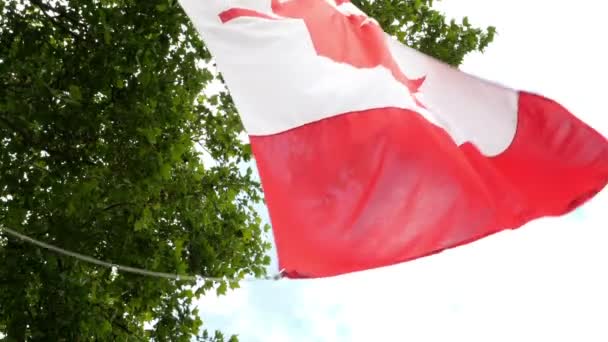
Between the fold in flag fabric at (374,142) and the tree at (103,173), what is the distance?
420 centimetres

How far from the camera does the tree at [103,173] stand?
7922 millimetres

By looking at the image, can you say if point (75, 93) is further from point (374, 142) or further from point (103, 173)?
point (374, 142)

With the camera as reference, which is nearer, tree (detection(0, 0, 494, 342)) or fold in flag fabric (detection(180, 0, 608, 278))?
fold in flag fabric (detection(180, 0, 608, 278))

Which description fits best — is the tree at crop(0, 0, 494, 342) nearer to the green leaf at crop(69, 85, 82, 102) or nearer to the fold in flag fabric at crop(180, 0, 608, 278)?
the green leaf at crop(69, 85, 82, 102)

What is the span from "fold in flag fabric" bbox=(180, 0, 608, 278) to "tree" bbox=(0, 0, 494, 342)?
420 cm

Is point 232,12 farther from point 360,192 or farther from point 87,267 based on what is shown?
point 87,267

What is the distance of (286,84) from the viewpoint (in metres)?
3.88

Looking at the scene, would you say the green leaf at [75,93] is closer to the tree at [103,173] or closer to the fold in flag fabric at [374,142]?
the tree at [103,173]

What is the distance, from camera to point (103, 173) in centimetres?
819

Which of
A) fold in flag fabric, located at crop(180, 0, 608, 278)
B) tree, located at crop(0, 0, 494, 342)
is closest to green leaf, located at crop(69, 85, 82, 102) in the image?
tree, located at crop(0, 0, 494, 342)

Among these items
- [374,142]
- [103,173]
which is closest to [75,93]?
[103,173]

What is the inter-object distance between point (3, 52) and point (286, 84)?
589cm

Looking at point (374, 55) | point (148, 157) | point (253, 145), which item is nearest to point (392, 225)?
point (253, 145)

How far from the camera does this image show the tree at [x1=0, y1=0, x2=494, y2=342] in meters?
7.92
